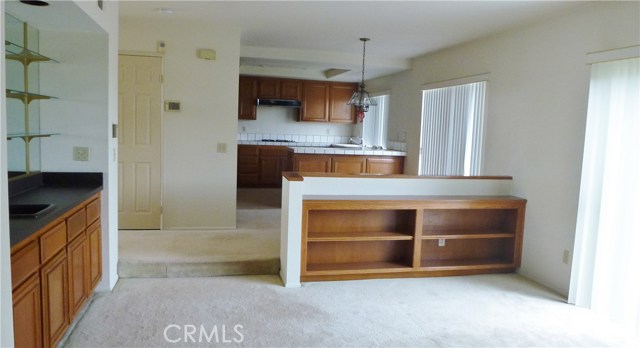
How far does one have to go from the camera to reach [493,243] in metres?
4.49

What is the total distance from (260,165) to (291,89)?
5.19 ft

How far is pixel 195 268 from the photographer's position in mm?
3941

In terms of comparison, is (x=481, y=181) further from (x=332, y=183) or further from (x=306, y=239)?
(x=306, y=239)

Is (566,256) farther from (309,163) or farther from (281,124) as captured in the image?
(281,124)

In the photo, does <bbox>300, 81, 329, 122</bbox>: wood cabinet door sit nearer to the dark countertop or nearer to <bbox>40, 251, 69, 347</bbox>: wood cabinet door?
the dark countertop

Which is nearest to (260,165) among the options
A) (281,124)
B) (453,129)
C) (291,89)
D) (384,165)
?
(281,124)

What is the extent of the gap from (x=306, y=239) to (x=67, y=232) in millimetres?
1783

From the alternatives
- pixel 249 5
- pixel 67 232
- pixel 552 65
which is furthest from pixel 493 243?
pixel 67 232

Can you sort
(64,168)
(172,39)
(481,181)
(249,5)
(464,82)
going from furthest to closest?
(464,82) < (172,39) < (481,181) < (249,5) < (64,168)

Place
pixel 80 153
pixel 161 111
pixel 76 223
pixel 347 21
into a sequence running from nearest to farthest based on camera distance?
pixel 76 223
pixel 80 153
pixel 347 21
pixel 161 111

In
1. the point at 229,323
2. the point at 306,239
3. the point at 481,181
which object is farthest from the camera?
the point at 481,181

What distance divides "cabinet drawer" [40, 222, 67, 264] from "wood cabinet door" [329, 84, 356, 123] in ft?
22.2

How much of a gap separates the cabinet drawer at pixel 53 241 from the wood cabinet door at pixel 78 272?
0.45ft

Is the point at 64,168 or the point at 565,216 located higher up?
the point at 64,168
